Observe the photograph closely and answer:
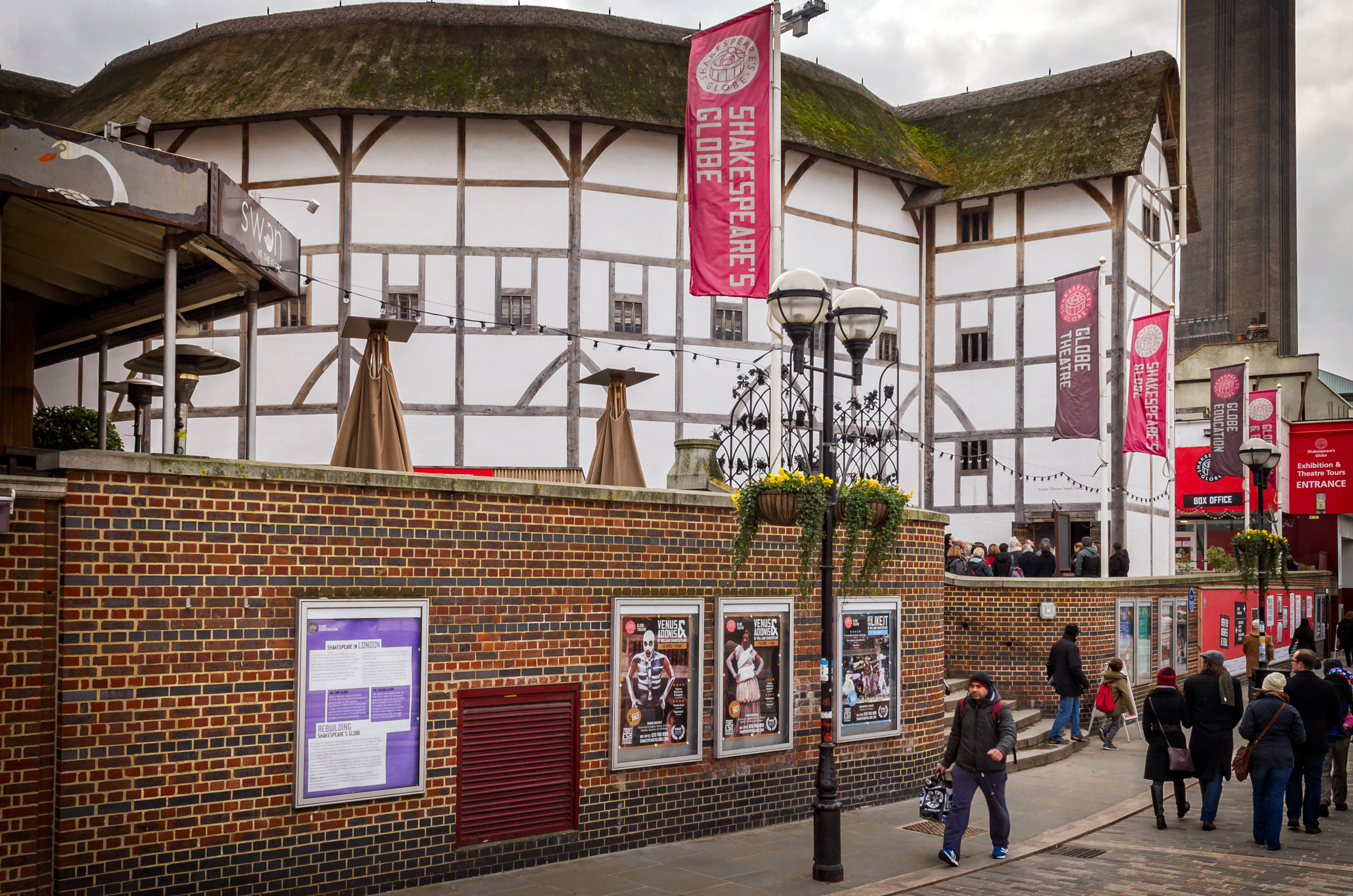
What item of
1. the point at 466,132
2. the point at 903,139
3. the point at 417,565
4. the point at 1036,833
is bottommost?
the point at 1036,833

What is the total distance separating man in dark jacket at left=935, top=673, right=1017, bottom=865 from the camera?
938 centimetres

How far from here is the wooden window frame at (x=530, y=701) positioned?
866 cm

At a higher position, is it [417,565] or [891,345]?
[891,345]

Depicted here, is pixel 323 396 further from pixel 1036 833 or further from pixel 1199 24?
pixel 1199 24

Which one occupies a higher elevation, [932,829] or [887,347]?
[887,347]

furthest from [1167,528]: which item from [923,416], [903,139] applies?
[903,139]

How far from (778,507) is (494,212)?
44.7ft

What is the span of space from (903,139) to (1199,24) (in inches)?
2163

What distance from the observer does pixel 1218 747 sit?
36.1ft

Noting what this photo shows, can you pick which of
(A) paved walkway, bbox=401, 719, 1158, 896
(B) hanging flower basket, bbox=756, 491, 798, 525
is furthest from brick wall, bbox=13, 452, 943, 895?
(B) hanging flower basket, bbox=756, 491, 798, 525

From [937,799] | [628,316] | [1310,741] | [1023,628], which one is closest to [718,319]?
[628,316]

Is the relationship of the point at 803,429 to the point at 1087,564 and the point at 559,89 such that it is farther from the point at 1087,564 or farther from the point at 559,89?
the point at 559,89

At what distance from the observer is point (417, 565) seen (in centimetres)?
851

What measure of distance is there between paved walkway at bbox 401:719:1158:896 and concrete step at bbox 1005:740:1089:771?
3.79 ft
